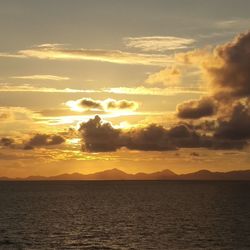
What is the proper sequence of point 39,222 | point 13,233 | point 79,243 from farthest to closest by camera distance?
point 39,222 < point 13,233 < point 79,243

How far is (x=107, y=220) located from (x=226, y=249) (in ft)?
172

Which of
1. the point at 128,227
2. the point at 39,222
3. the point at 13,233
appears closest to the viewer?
the point at 13,233

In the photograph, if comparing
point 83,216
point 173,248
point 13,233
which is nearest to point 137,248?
point 173,248

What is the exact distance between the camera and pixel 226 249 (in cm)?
8344

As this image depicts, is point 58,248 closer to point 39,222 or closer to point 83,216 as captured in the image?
point 39,222

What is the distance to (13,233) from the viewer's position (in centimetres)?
10156

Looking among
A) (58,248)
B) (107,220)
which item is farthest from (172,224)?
(58,248)

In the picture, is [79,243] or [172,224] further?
[172,224]

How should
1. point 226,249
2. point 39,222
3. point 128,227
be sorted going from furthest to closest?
point 39,222
point 128,227
point 226,249

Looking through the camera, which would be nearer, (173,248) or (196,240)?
(173,248)

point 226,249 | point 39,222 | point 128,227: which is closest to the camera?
point 226,249

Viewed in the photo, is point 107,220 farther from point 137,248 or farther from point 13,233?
point 137,248

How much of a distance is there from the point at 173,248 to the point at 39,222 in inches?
1977

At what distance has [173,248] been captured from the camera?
84.0 metres
